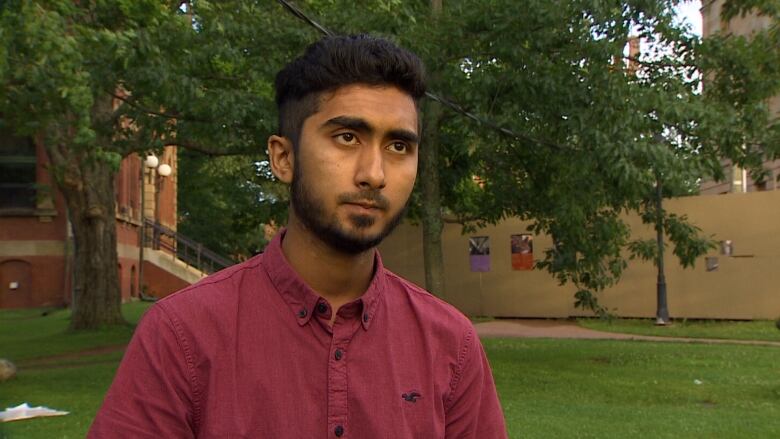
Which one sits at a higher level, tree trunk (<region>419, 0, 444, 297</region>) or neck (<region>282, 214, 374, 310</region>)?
tree trunk (<region>419, 0, 444, 297</region>)

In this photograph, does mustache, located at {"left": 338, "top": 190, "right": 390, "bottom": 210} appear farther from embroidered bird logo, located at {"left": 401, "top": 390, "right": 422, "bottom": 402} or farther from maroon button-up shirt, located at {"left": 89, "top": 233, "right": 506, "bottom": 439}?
embroidered bird logo, located at {"left": 401, "top": 390, "right": 422, "bottom": 402}

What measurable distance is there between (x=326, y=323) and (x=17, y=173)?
30961 mm

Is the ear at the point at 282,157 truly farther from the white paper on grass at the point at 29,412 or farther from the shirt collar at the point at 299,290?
the white paper on grass at the point at 29,412

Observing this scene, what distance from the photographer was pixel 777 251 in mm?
23703

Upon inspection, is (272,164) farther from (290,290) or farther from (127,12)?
(127,12)

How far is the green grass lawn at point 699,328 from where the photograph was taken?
20828 mm

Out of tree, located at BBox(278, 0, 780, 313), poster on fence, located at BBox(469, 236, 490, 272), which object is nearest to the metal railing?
poster on fence, located at BBox(469, 236, 490, 272)

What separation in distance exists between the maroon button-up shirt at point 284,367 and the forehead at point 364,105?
33cm

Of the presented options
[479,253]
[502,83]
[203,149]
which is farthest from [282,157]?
[479,253]

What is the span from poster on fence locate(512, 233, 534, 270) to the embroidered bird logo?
25.7 meters

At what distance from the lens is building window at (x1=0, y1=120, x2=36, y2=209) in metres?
30.2

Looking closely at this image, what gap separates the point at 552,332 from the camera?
75.9 ft

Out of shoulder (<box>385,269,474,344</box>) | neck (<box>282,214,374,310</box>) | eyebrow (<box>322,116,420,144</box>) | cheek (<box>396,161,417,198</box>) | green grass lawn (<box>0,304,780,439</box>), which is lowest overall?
green grass lawn (<box>0,304,780,439</box>)

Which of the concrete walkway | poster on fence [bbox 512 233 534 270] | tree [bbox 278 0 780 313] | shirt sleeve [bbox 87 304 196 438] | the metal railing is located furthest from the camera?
the metal railing
